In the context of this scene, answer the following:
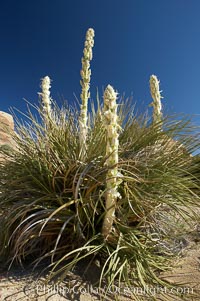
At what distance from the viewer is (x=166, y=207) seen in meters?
2.38

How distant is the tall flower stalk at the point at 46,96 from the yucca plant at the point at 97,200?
0.15m

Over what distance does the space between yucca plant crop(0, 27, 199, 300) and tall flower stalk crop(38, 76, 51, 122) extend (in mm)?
146

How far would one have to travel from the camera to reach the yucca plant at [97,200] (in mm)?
1748

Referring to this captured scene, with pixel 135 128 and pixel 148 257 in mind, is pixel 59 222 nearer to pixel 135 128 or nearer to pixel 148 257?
pixel 148 257

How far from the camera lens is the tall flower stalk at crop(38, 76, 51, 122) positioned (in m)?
2.85

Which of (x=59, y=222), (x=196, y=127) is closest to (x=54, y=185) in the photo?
(x=59, y=222)

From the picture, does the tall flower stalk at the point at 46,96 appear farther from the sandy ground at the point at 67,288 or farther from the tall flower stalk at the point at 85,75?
the sandy ground at the point at 67,288

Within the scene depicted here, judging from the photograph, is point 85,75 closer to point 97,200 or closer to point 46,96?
point 46,96

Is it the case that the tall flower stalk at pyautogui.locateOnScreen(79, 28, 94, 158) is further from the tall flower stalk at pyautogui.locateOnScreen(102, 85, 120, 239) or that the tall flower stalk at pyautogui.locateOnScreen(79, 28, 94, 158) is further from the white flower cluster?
the tall flower stalk at pyautogui.locateOnScreen(102, 85, 120, 239)

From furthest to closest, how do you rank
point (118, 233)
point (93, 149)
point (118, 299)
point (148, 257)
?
point (93, 149) → point (118, 233) → point (148, 257) → point (118, 299)

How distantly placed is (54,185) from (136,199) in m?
0.71

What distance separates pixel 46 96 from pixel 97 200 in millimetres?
1674

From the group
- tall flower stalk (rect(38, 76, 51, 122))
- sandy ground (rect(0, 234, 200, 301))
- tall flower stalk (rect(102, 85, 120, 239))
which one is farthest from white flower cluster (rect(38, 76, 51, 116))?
sandy ground (rect(0, 234, 200, 301))

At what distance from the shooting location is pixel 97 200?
6.10 ft
